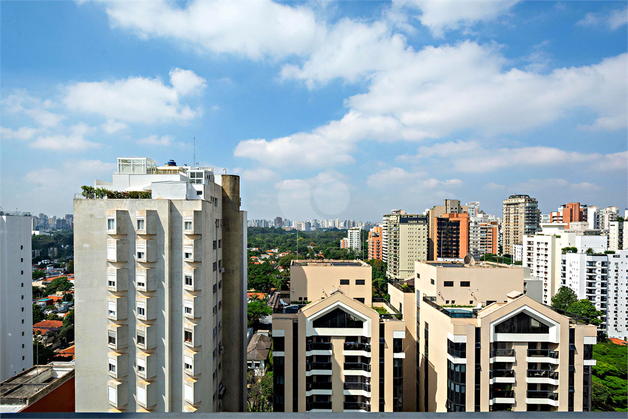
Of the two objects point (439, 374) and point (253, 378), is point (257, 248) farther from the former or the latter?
point (439, 374)

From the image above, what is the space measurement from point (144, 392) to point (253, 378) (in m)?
6.71

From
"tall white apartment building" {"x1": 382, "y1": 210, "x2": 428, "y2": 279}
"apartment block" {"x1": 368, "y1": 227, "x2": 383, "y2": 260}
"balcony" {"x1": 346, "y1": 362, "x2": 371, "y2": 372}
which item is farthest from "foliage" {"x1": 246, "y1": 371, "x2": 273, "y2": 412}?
"apartment block" {"x1": 368, "y1": 227, "x2": 383, "y2": 260}

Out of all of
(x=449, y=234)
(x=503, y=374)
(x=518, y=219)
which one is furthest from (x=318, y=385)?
(x=518, y=219)

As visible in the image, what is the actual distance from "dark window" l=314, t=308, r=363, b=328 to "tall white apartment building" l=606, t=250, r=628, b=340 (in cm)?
1724

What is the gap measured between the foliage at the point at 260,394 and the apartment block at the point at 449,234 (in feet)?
67.1

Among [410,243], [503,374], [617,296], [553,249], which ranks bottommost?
[617,296]

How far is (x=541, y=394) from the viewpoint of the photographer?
5676mm

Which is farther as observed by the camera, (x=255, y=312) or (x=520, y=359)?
A: (x=255, y=312)

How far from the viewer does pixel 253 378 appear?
34.4 feet

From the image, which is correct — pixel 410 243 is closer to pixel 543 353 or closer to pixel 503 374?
pixel 543 353

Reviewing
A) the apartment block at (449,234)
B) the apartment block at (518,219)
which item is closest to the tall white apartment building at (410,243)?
the apartment block at (449,234)

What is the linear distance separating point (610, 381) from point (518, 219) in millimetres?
21818

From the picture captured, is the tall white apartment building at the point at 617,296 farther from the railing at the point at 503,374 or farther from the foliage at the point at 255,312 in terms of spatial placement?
the foliage at the point at 255,312

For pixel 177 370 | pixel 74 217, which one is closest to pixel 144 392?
pixel 177 370
